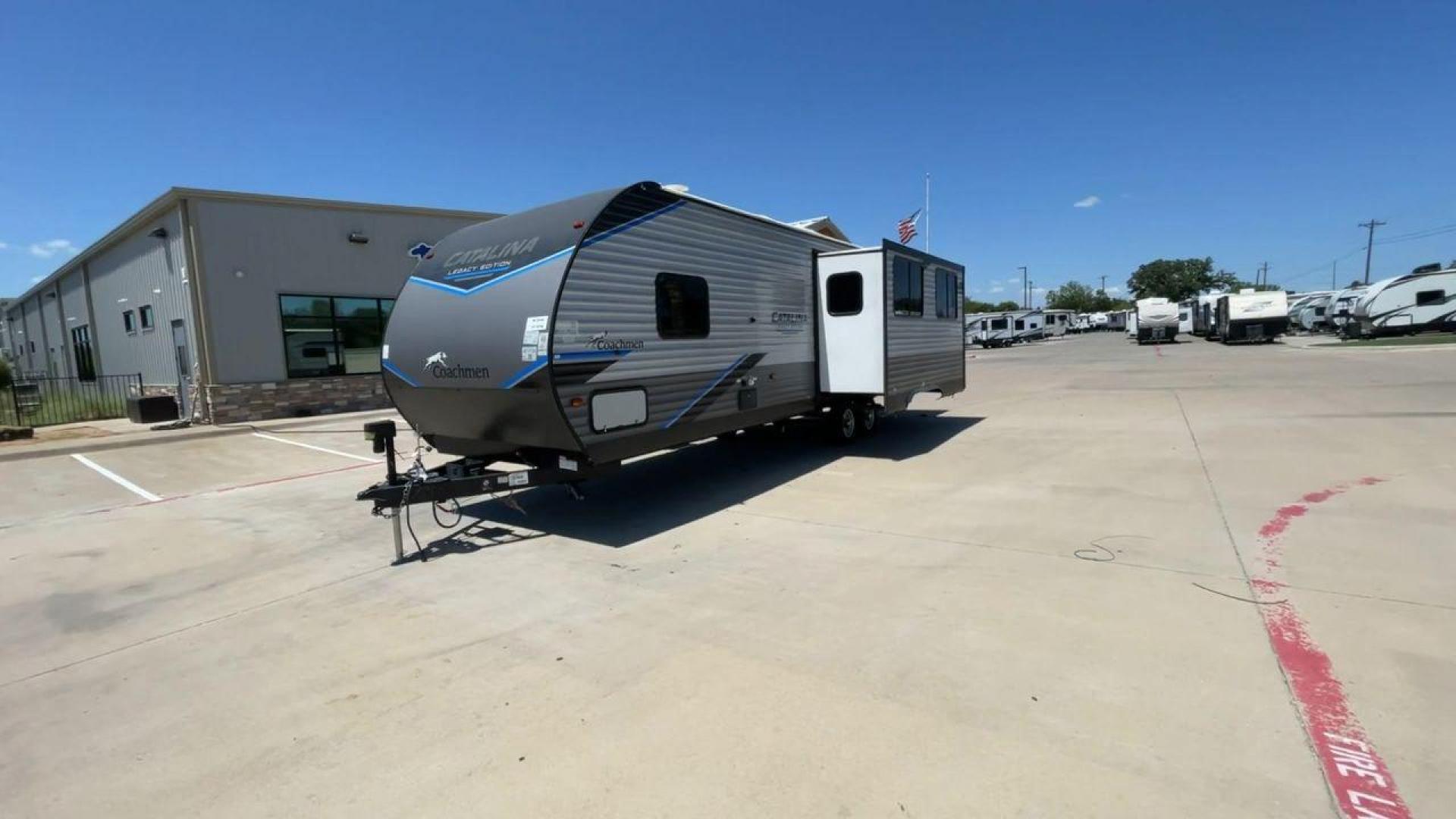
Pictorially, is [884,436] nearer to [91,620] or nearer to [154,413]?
[91,620]

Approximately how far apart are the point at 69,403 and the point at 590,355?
80.9 ft

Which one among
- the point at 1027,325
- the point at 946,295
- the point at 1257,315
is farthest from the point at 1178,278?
the point at 946,295

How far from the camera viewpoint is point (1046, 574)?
4.89m

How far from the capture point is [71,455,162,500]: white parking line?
887 cm

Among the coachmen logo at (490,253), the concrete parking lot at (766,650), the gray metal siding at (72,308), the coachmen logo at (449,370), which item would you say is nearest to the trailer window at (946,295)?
the concrete parking lot at (766,650)

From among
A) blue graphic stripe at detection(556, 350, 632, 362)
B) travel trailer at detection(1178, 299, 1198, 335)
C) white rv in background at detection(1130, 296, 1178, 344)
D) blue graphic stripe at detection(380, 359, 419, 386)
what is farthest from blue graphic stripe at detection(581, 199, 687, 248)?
travel trailer at detection(1178, 299, 1198, 335)

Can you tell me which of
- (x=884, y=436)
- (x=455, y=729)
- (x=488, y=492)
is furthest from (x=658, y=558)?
(x=884, y=436)

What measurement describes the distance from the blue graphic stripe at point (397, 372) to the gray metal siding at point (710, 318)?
212cm

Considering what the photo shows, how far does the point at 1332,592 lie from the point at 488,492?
624 cm

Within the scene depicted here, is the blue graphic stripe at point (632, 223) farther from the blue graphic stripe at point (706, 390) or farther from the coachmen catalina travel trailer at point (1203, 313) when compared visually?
the coachmen catalina travel trailer at point (1203, 313)

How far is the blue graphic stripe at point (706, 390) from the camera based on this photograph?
6.99 m

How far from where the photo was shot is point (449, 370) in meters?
6.36

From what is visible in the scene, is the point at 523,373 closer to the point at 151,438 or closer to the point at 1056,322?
the point at 151,438

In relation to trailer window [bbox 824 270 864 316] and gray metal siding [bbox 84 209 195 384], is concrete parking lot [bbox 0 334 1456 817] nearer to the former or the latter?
trailer window [bbox 824 270 864 316]
